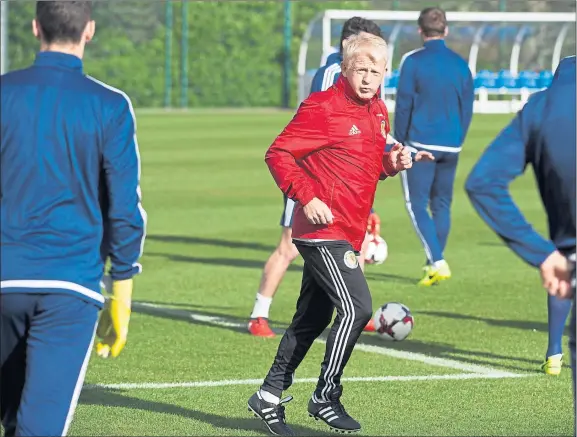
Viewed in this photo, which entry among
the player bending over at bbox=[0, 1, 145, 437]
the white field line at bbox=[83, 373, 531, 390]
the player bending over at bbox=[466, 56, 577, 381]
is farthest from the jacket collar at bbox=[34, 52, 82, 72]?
the white field line at bbox=[83, 373, 531, 390]

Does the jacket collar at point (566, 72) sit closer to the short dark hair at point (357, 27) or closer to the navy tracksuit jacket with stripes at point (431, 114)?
the short dark hair at point (357, 27)

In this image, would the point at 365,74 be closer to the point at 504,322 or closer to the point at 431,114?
the point at 504,322

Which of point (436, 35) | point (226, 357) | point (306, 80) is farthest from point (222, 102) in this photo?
point (226, 357)

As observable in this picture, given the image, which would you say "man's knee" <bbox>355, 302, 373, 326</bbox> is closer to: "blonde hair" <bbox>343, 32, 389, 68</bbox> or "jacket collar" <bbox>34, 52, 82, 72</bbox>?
"blonde hair" <bbox>343, 32, 389, 68</bbox>

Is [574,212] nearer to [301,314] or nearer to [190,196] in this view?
[301,314]

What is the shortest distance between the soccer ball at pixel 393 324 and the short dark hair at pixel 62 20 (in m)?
5.05

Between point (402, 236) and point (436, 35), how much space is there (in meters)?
4.44

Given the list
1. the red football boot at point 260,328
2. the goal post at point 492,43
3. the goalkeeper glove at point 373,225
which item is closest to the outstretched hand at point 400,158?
the red football boot at point 260,328

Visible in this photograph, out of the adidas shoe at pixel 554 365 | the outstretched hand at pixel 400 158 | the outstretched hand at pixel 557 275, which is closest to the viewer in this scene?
the outstretched hand at pixel 557 275

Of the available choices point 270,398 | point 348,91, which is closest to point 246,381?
point 270,398

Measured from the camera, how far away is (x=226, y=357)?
8703 mm

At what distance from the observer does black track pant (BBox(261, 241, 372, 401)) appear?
657cm

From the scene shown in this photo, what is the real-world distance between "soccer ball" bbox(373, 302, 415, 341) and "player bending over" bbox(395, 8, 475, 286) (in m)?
2.81

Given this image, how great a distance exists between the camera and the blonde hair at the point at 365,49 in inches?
257
